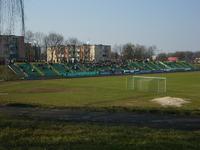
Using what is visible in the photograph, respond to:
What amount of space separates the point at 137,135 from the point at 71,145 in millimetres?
2240

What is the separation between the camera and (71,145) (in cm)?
835

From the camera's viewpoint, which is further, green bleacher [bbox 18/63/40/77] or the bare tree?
the bare tree

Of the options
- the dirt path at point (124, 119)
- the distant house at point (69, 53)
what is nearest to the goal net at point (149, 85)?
the dirt path at point (124, 119)

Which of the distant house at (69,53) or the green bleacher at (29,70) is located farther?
the distant house at (69,53)

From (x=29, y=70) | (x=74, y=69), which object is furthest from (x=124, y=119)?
(x=74, y=69)

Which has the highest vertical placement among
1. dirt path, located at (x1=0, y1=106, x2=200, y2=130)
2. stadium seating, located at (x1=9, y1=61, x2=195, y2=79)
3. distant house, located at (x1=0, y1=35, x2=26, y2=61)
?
distant house, located at (x1=0, y1=35, x2=26, y2=61)

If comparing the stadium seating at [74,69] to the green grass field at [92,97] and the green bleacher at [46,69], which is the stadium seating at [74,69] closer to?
the green bleacher at [46,69]

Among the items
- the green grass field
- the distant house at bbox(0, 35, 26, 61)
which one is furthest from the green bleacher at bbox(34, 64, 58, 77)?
the distant house at bbox(0, 35, 26, 61)

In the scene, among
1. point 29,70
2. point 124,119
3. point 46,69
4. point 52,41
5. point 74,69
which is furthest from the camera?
point 52,41

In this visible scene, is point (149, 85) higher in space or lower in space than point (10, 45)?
lower

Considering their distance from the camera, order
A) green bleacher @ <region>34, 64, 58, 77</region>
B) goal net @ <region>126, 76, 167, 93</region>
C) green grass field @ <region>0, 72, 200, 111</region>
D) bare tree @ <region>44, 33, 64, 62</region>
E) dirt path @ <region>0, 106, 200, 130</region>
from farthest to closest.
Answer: bare tree @ <region>44, 33, 64, 62</region>, green bleacher @ <region>34, 64, 58, 77</region>, goal net @ <region>126, 76, 167, 93</region>, green grass field @ <region>0, 72, 200, 111</region>, dirt path @ <region>0, 106, 200, 130</region>

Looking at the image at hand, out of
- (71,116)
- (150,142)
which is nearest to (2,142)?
(150,142)

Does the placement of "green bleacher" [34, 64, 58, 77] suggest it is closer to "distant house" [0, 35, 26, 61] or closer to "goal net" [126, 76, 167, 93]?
"goal net" [126, 76, 167, 93]

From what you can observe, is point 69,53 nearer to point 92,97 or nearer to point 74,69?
point 74,69
